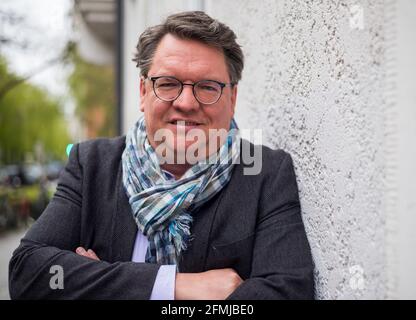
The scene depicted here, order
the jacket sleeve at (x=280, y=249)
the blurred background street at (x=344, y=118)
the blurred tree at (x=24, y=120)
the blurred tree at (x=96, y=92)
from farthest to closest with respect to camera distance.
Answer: the blurred tree at (x=24, y=120)
the blurred tree at (x=96, y=92)
the jacket sleeve at (x=280, y=249)
the blurred background street at (x=344, y=118)

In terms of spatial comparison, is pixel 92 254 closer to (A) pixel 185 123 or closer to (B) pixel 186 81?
(A) pixel 185 123

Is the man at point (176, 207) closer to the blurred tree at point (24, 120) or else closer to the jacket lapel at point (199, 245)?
the jacket lapel at point (199, 245)

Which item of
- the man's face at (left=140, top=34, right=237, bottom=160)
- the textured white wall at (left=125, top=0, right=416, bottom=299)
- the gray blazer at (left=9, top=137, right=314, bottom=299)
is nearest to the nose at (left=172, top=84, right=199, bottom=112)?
the man's face at (left=140, top=34, right=237, bottom=160)

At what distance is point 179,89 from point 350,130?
2.44 feet

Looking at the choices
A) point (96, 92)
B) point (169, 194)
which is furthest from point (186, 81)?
point (96, 92)

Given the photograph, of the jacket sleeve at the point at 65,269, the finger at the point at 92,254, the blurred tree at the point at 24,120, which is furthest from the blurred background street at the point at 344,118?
the blurred tree at the point at 24,120

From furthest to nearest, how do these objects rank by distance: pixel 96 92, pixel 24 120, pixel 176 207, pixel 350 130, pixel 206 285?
pixel 24 120 < pixel 96 92 < pixel 176 207 < pixel 206 285 < pixel 350 130

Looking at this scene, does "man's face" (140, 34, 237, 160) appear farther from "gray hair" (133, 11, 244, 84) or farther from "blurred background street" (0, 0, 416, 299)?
"blurred background street" (0, 0, 416, 299)

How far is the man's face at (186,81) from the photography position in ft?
6.29

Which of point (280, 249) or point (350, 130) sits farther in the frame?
point (280, 249)

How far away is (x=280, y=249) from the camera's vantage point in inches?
69.1

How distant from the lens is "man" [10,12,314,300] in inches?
68.6

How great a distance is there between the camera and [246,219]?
1.87 meters
